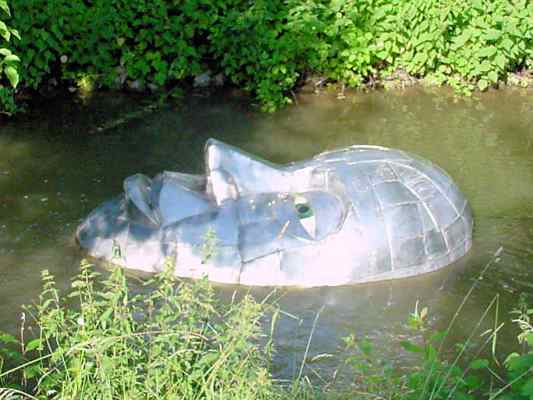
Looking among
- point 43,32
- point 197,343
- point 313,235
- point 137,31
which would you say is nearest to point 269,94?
point 137,31

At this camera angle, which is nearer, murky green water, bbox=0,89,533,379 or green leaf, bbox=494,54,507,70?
murky green water, bbox=0,89,533,379

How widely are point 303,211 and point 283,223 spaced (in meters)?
0.21

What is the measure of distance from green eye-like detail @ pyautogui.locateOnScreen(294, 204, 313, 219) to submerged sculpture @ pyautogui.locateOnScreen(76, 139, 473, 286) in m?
0.01

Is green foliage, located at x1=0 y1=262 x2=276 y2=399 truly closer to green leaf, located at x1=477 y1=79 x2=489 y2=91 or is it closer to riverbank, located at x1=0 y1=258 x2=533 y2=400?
riverbank, located at x1=0 y1=258 x2=533 y2=400

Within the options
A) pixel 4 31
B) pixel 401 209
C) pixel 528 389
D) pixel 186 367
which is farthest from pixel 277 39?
pixel 528 389

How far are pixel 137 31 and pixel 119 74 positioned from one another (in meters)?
0.64

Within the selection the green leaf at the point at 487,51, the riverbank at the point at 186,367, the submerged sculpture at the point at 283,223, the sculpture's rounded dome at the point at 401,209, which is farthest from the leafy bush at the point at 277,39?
the riverbank at the point at 186,367

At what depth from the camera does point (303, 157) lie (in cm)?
1111

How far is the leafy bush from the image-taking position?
42.3 ft

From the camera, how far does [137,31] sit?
1343cm

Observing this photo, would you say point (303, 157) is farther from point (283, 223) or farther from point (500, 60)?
point (500, 60)

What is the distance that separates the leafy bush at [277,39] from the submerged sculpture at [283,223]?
4.28 meters

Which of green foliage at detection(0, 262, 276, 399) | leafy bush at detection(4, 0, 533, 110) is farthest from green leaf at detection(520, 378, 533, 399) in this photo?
leafy bush at detection(4, 0, 533, 110)

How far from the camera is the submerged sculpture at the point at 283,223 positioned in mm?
8250
